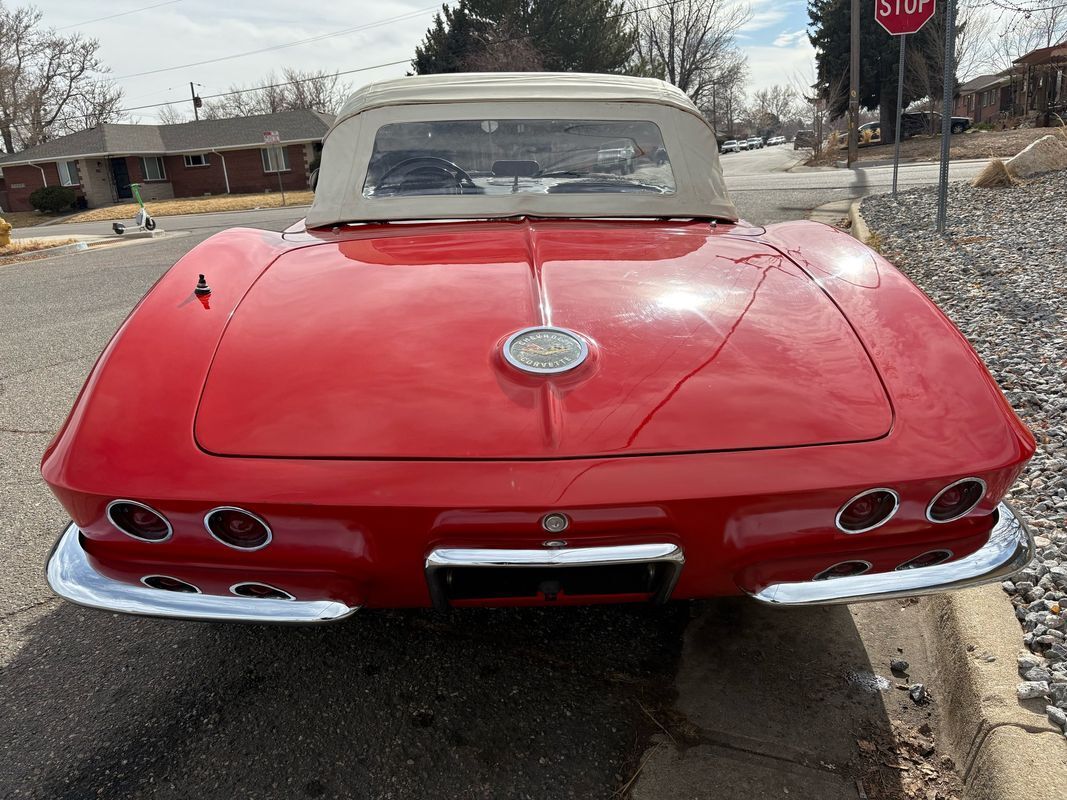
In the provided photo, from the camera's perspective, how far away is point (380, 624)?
223cm

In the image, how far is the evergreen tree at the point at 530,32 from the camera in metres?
36.2

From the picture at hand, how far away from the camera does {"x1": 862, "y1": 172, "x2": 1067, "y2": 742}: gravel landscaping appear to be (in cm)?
195

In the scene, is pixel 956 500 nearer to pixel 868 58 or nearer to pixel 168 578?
pixel 168 578

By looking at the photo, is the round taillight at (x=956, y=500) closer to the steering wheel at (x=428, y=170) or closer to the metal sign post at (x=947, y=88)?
the steering wheel at (x=428, y=170)

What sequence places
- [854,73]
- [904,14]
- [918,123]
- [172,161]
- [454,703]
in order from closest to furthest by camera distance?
[454,703]
[904,14]
[854,73]
[918,123]
[172,161]

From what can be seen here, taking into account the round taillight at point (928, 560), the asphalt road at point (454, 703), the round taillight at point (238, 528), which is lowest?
the asphalt road at point (454, 703)

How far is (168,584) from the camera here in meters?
1.59

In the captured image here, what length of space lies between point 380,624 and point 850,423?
1460mm

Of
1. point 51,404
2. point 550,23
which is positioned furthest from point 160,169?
point 51,404

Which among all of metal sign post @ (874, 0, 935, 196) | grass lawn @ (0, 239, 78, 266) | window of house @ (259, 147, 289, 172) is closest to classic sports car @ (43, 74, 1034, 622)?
metal sign post @ (874, 0, 935, 196)

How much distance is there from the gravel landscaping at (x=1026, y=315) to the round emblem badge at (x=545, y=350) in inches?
50.7

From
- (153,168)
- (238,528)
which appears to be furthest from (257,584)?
(153,168)

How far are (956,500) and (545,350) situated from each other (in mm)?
918

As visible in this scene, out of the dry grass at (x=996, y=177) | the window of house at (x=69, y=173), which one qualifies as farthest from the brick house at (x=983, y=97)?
the window of house at (x=69, y=173)
